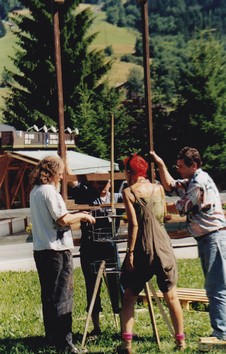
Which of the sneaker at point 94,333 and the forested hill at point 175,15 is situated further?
the forested hill at point 175,15

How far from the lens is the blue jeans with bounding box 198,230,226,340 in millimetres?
6398

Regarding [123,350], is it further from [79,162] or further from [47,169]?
[79,162]

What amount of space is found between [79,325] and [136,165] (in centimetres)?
234

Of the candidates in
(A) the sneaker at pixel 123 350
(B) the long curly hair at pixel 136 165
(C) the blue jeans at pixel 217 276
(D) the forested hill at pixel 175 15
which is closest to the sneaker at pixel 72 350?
(A) the sneaker at pixel 123 350

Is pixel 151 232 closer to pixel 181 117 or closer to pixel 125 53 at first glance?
pixel 181 117

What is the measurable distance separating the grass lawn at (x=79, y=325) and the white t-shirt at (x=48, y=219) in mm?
1004

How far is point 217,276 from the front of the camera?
6414 millimetres

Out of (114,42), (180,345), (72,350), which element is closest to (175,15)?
(114,42)

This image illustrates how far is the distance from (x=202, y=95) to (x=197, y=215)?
31744 mm

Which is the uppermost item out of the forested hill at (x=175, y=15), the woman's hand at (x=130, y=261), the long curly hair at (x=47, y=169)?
the forested hill at (x=175, y=15)

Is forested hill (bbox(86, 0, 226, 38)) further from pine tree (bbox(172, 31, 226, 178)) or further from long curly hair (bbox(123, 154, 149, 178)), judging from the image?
long curly hair (bbox(123, 154, 149, 178))

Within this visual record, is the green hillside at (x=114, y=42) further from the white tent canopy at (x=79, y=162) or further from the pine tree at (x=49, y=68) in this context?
the white tent canopy at (x=79, y=162)

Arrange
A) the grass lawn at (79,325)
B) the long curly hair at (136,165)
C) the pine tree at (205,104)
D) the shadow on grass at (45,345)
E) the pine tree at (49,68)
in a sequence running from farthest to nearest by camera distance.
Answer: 1. the pine tree at (49,68)
2. the pine tree at (205,104)
3. the grass lawn at (79,325)
4. the shadow on grass at (45,345)
5. the long curly hair at (136,165)

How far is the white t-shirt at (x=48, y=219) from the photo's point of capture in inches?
252
